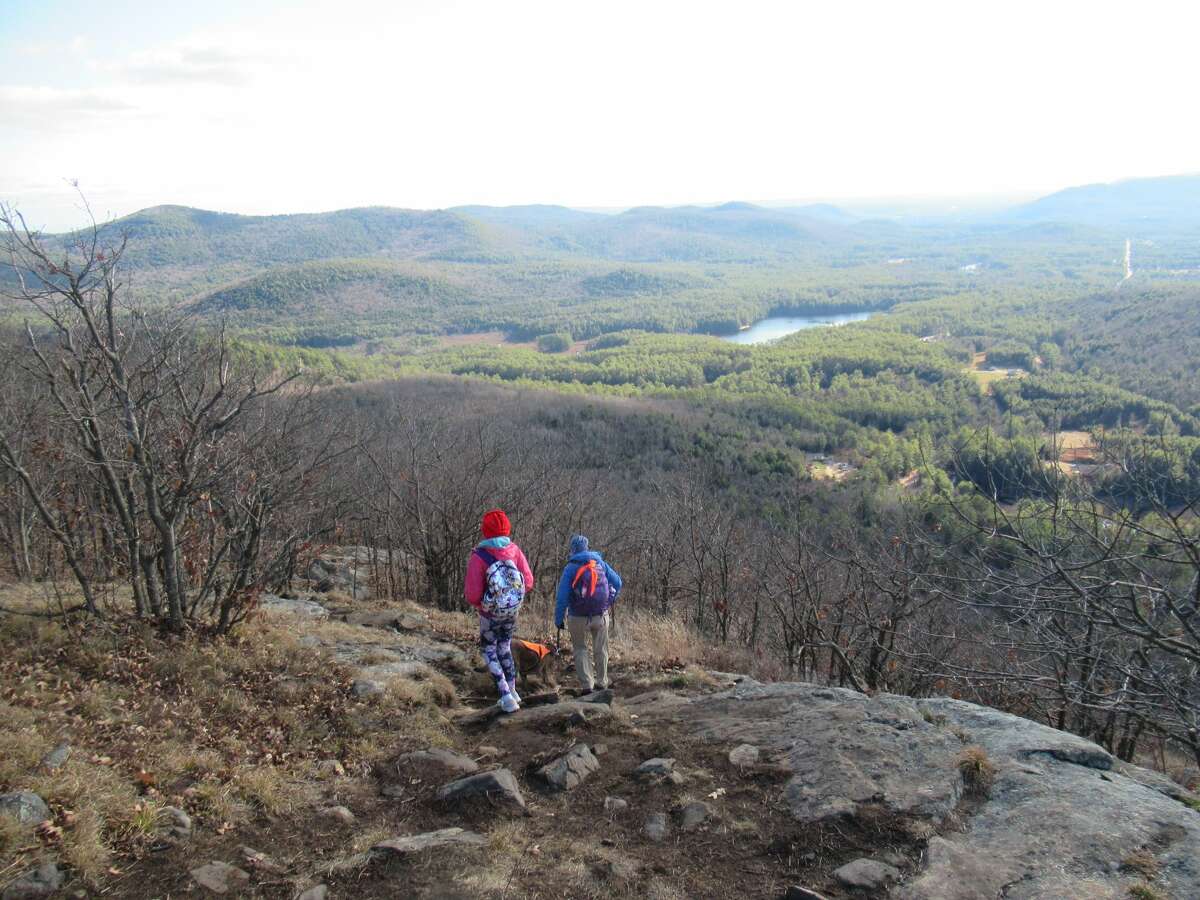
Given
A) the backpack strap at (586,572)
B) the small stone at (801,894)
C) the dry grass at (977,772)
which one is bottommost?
the dry grass at (977,772)

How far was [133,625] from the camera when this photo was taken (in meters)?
6.67

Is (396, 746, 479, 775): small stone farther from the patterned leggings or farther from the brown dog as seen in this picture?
the brown dog

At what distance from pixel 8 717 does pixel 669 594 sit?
45.6ft

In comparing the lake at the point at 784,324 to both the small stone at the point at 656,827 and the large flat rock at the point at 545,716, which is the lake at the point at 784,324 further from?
the small stone at the point at 656,827

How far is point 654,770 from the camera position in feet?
18.0

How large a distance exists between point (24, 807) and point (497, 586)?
3.67 metres

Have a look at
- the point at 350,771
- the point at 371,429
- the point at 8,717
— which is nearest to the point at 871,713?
the point at 350,771

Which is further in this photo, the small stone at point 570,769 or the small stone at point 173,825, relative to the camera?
the small stone at point 570,769

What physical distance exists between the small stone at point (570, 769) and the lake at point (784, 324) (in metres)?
137

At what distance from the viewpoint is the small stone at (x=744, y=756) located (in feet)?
18.3

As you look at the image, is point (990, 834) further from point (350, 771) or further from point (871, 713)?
point (350, 771)

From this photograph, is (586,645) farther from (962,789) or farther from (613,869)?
(962,789)

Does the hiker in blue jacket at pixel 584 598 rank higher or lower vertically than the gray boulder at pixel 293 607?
higher

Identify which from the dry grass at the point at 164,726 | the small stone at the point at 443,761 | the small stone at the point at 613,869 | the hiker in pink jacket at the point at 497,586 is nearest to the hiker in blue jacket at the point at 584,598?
the hiker in pink jacket at the point at 497,586
